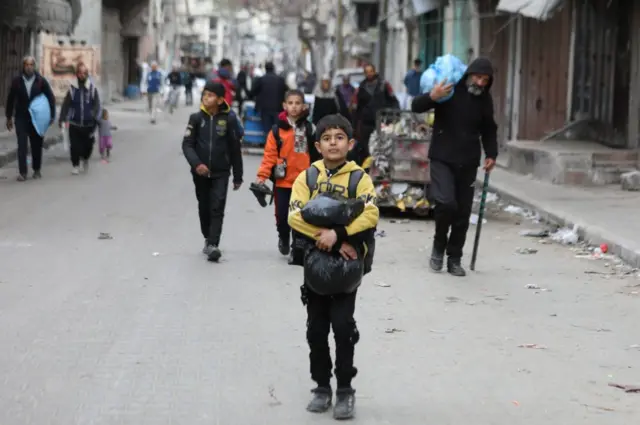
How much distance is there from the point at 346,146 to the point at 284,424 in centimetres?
142

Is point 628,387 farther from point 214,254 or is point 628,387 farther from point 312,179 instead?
point 214,254

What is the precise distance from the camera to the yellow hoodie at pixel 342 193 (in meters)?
6.10

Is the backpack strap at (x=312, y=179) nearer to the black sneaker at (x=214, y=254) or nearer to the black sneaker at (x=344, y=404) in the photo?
the black sneaker at (x=344, y=404)

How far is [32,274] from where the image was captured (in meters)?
10.6

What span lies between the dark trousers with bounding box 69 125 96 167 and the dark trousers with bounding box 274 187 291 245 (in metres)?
8.52

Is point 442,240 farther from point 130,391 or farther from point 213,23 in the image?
point 213,23

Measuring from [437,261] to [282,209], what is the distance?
5.28ft

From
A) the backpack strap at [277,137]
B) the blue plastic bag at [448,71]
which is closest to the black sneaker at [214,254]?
the backpack strap at [277,137]

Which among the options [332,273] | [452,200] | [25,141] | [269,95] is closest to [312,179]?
[332,273]

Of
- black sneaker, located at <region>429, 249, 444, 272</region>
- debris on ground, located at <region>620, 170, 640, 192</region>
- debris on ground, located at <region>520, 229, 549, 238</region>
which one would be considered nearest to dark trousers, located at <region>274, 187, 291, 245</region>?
black sneaker, located at <region>429, 249, 444, 272</region>

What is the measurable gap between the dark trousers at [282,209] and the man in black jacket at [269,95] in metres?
13.0

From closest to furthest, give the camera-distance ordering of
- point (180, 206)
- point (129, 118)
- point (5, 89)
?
point (180, 206) < point (5, 89) < point (129, 118)

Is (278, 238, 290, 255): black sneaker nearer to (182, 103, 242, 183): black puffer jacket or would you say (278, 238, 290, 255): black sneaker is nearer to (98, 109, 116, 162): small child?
(182, 103, 242, 183): black puffer jacket

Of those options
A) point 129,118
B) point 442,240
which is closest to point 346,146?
point 442,240
